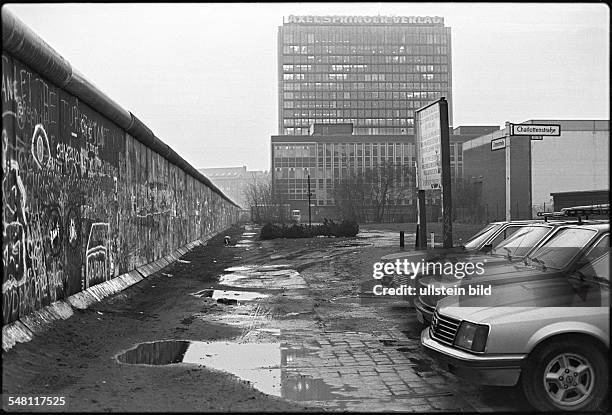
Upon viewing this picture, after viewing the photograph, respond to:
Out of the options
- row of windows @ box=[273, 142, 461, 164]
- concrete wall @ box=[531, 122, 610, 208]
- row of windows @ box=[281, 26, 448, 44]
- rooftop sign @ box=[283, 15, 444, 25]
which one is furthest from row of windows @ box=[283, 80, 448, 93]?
concrete wall @ box=[531, 122, 610, 208]

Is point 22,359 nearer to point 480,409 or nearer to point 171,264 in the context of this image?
point 480,409

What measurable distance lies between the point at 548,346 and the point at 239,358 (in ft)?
11.0

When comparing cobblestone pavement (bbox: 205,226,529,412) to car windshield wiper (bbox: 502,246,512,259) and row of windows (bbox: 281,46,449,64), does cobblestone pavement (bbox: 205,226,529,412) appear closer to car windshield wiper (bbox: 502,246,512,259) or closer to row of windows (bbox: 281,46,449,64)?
car windshield wiper (bbox: 502,246,512,259)

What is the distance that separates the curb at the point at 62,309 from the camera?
6256 millimetres

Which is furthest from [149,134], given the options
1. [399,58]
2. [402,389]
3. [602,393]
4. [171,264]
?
[602,393]

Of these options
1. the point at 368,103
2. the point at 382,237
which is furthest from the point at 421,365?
the point at 382,237

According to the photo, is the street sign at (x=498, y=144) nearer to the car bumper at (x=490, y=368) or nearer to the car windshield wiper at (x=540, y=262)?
the car windshield wiper at (x=540, y=262)

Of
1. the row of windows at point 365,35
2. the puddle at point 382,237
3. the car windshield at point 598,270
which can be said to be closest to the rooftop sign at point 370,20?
the row of windows at point 365,35

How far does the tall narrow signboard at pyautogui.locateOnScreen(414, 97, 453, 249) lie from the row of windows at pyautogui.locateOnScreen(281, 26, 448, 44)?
8.28 feet

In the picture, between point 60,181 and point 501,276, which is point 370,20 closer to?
point 501,276

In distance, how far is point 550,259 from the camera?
6172 mm

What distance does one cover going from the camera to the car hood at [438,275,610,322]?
497cm

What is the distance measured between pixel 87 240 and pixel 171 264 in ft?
27.7

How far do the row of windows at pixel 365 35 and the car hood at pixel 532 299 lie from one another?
3.00 metres
